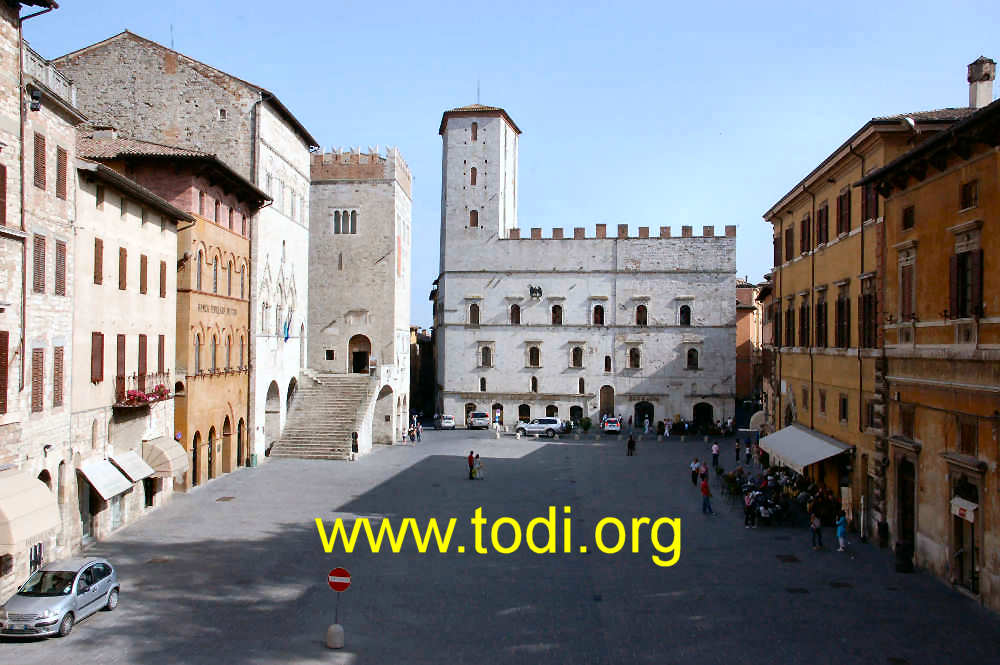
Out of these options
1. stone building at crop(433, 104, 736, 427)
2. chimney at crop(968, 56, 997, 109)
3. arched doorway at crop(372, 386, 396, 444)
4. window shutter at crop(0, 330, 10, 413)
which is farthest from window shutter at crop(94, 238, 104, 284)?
stone building at crop(433, 104, 736, 427)

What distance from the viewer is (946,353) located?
60.7ft

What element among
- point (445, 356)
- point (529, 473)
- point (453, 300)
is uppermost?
point (453, 300)

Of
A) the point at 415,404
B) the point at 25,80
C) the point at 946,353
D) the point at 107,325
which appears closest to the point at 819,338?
the point at 946,353

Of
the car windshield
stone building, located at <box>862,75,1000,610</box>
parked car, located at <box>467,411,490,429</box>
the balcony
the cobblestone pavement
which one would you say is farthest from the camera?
parked car, located at <box>467,411,490,429</box>

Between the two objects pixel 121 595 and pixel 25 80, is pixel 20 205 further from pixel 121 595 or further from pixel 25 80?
pixel 121 595

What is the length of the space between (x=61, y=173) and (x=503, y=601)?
14.4 m

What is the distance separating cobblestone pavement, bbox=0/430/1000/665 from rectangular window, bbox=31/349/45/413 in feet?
13.9

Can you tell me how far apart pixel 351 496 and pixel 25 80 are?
17036 millimetres

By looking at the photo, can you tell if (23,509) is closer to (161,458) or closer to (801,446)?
(161,458)

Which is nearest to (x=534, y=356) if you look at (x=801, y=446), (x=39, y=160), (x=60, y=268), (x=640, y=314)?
(x=640, y=314)

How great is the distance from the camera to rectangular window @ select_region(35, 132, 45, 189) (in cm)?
1984

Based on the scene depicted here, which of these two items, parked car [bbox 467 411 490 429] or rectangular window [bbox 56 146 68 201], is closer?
rectangular window [bbox 56 146 68 201]

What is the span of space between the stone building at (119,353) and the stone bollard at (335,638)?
390 inches

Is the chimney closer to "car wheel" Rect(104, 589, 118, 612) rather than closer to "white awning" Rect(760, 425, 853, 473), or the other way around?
"white awning" Rect(760, 425, 853, 473)
